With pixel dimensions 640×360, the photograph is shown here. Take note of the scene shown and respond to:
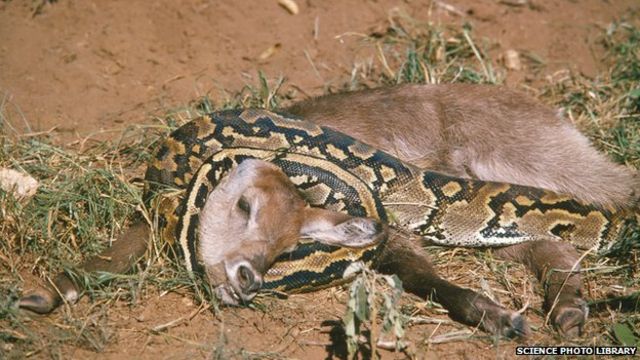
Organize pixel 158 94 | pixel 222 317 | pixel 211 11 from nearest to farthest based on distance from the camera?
pixel 222 317
pixel 158 94
pixel 211 11

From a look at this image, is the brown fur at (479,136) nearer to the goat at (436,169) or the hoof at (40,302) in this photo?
the goat at (436,169)

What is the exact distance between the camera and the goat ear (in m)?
5.39

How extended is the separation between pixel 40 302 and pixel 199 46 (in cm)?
368

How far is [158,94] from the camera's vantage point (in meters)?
7.53

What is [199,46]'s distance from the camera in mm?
7930

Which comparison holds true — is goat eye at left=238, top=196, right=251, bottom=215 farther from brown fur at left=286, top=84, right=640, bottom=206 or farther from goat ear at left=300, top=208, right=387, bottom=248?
brown fur at left=286, top=84, right=640, bottom=206

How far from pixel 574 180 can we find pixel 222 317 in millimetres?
3353

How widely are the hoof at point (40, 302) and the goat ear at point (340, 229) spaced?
5.96 feet

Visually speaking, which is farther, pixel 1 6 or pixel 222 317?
pixel 1 6

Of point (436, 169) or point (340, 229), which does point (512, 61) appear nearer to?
point (436, 169)

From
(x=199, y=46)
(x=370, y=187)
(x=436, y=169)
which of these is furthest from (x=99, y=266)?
(x=199, y=46)

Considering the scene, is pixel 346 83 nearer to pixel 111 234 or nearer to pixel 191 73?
pixel 191 73

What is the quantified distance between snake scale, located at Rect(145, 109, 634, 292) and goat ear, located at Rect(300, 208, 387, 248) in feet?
0.75

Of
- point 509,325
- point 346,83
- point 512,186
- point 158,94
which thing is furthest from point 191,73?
point 509,325
